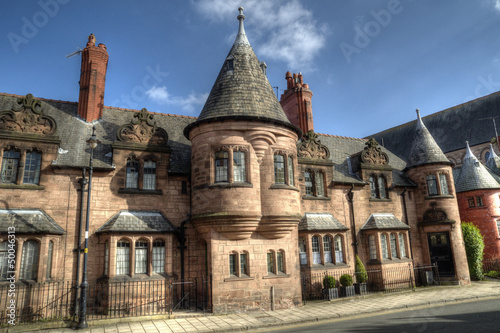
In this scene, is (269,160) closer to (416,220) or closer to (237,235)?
(237,235)

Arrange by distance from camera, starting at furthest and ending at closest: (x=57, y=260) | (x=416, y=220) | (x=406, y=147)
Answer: (x=406, y=147) < (x=416, y=220) < (x=57, y=260)

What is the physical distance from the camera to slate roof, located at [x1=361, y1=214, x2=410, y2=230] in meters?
21.9

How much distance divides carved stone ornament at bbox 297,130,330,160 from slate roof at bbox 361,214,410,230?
5207mm

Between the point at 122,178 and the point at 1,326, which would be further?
the point at 122,178

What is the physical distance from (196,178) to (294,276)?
7.08 meters

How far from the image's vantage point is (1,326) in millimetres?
12711

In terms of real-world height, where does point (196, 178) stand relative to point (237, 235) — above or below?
above

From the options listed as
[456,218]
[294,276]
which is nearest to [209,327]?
[294,276]

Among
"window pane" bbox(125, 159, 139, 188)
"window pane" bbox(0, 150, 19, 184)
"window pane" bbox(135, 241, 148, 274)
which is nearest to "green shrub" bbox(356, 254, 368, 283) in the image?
"window pane" bbox(135, 241, 148, 274)

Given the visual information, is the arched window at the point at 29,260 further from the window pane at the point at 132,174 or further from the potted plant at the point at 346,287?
the potted plant at the point at 346,287

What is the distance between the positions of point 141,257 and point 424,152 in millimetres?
21367

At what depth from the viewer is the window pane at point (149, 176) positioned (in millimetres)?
17797

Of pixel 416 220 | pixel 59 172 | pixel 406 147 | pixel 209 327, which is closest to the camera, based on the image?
pixel 209 327

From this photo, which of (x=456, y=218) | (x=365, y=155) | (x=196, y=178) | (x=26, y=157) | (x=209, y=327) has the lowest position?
(x=209, y=327)
